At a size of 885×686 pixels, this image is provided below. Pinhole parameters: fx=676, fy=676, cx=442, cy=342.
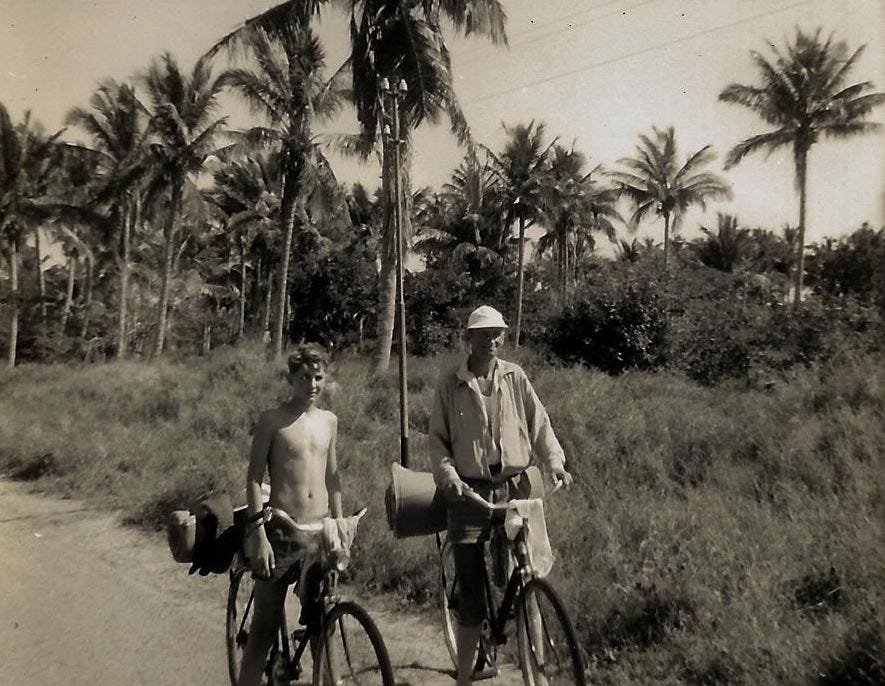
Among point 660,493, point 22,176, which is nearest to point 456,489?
point 660,493

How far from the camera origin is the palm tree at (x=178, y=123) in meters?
25.9

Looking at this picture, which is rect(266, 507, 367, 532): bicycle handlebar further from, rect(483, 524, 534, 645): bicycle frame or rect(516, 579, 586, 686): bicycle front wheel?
rect(516, 579, 586, 686): bicycle front wheel

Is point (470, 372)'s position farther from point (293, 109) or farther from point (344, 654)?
point (293, 109)

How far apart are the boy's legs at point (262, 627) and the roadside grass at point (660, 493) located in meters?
1.83

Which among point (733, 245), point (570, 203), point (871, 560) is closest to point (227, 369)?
point (871, 560)

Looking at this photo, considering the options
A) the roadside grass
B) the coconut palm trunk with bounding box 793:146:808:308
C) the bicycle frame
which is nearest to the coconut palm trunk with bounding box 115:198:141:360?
the roadside grass

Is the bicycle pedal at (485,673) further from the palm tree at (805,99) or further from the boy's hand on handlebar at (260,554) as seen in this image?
the palm tree at (805,99)

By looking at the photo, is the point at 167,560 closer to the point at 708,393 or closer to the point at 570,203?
the point at 708,393

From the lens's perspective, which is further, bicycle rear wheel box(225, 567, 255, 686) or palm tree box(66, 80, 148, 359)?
palm tree box(66, 80, 148, 359)

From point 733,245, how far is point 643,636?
38771 millimetres

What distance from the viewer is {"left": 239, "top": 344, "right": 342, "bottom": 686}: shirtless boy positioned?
3.02 metres

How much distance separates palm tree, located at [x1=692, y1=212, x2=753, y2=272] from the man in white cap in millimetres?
38628

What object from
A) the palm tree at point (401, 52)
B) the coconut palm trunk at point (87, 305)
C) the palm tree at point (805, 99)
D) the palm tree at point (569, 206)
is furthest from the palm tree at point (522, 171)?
the coconut palm trunk at point (87, 305)

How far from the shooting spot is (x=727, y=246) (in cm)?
3891
